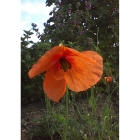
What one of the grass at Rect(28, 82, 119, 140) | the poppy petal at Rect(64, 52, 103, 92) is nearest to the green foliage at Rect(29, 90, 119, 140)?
the grass at Rect(28, 82, 119, 140)

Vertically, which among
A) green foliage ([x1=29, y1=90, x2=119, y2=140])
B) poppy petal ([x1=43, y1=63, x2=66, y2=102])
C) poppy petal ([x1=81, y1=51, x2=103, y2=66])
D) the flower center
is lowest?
green foliage ([x1=29, y1=90, x2=119, y2=140])

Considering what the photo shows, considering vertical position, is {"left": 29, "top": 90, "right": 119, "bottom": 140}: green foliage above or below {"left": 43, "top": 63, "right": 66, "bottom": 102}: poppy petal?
below

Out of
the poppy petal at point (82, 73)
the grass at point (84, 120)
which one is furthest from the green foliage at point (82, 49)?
the poppy petal at point (82, 73)

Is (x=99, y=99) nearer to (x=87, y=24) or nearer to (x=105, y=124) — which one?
(x=105, y=124)

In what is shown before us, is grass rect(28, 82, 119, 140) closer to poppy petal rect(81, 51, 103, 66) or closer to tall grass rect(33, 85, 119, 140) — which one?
tall grass rect(33, 85, 119, 140)

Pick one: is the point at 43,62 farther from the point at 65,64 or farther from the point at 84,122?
the point at 84,122

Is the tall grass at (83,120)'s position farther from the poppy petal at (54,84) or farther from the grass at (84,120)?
the poppy petal at (54,84)
